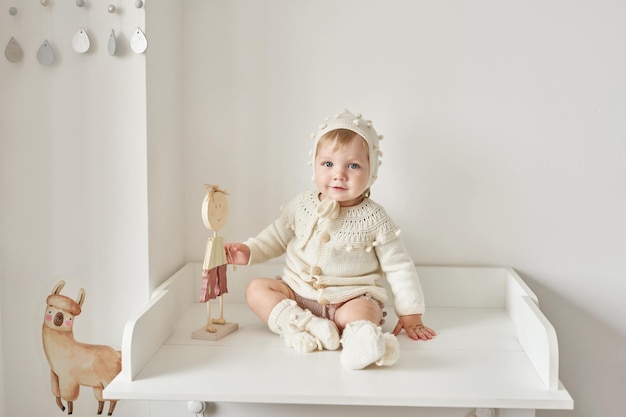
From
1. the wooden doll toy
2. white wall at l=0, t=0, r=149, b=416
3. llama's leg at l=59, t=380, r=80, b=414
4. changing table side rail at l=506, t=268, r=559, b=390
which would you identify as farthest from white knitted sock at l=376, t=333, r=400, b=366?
llama's leg at l=59, t=380, r=80, b=414

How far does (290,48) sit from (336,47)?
11 cm

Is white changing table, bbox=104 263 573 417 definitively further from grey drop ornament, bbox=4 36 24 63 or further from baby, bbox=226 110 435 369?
grey drop ornament, bbox=4 36 24 63

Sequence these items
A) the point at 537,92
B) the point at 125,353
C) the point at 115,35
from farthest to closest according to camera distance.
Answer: the point at 537,92
the point at 115,35
the point at 125,353

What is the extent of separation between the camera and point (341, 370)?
128 centimetres

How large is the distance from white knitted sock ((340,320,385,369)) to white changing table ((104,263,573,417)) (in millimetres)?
18

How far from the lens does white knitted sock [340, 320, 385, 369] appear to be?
1.27m

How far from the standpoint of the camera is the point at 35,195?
148cm

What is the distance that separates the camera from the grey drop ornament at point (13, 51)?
4.75ft

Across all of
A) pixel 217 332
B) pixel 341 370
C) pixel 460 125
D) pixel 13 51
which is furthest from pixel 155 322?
pixel 460 125

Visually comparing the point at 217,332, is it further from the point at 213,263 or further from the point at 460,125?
the point at 460,125

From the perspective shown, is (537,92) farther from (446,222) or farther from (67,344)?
(67,344)

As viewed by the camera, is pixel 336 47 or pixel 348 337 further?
pixel 336 47

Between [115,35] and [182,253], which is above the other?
[115,35]

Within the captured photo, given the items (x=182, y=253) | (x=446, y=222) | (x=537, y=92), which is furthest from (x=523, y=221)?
(x=182, y=253)
